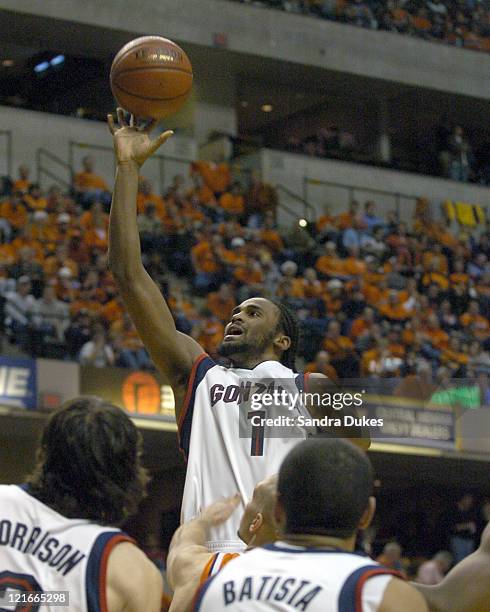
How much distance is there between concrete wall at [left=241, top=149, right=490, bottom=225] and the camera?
21.3 m

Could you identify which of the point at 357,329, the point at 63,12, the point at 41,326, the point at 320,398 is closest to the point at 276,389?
the point at 320,398

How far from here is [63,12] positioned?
19.6m

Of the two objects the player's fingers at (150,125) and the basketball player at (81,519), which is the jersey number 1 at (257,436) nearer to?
the player's fingers at (150,125)

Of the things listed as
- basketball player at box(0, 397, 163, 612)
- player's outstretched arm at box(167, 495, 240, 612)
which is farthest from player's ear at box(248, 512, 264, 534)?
basketball player at box(0, 397, 163, 612)

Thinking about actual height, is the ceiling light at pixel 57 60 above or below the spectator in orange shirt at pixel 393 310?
above

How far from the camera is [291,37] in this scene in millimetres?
21719

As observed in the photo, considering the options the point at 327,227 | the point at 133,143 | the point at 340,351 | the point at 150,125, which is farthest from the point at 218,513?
the point at 327,227

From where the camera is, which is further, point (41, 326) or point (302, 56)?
point (302, 56)

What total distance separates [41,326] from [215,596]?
34.3 ft

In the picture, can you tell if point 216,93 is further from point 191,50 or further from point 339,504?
point 339,504

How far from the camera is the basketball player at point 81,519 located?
3053 mm

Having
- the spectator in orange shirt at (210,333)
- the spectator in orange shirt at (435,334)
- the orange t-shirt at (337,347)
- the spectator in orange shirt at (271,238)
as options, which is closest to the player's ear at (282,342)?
the spectator in orange shirt at (210,333)

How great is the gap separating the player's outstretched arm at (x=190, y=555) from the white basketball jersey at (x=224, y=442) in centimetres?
77

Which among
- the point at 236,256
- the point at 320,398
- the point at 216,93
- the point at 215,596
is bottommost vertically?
the point at 215,596
